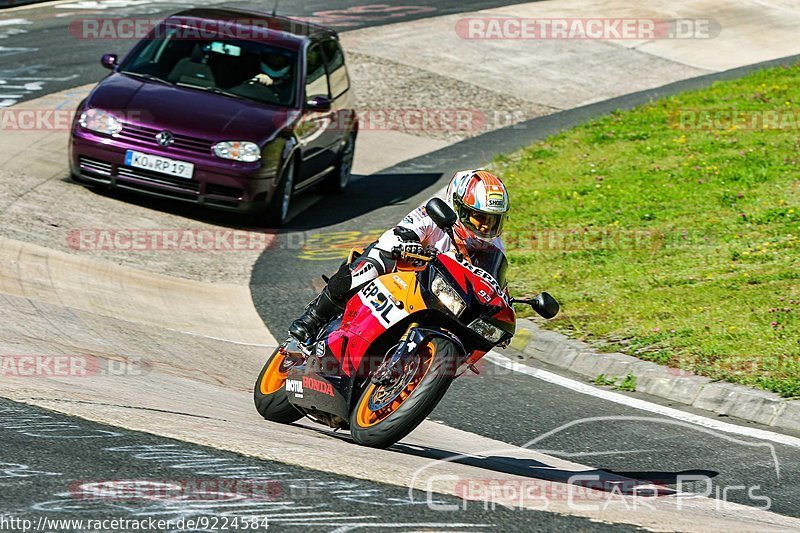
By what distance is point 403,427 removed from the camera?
5.94 meters

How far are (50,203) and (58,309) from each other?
12.1 ft

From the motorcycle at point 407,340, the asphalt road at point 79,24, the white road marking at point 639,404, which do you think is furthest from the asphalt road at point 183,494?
the asphalt road at point 79,24

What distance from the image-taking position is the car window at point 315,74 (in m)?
14.1

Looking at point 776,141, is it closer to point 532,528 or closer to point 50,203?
point 50,203

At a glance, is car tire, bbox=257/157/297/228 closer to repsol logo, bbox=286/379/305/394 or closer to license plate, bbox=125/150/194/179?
license plate, bbox=125/150/194/179

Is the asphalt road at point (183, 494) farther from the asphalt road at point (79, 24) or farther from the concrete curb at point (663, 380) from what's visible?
the asphalt road at point (79, 24)

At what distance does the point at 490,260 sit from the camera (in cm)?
656

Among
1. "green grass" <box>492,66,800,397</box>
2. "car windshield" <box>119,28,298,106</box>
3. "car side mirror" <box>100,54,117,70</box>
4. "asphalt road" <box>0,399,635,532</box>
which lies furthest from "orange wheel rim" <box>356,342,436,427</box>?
→ "car side mirror" <box>100,54,117,70</box>

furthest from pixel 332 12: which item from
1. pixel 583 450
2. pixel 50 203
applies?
pixel 583 450

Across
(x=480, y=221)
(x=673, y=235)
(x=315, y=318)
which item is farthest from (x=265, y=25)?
(x=480, y=221)

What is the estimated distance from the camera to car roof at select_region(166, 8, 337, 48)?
14.2m

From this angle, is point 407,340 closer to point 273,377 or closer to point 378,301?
point 378,301

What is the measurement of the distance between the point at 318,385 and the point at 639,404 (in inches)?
114

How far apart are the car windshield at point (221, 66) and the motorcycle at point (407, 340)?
7333 millimetres
